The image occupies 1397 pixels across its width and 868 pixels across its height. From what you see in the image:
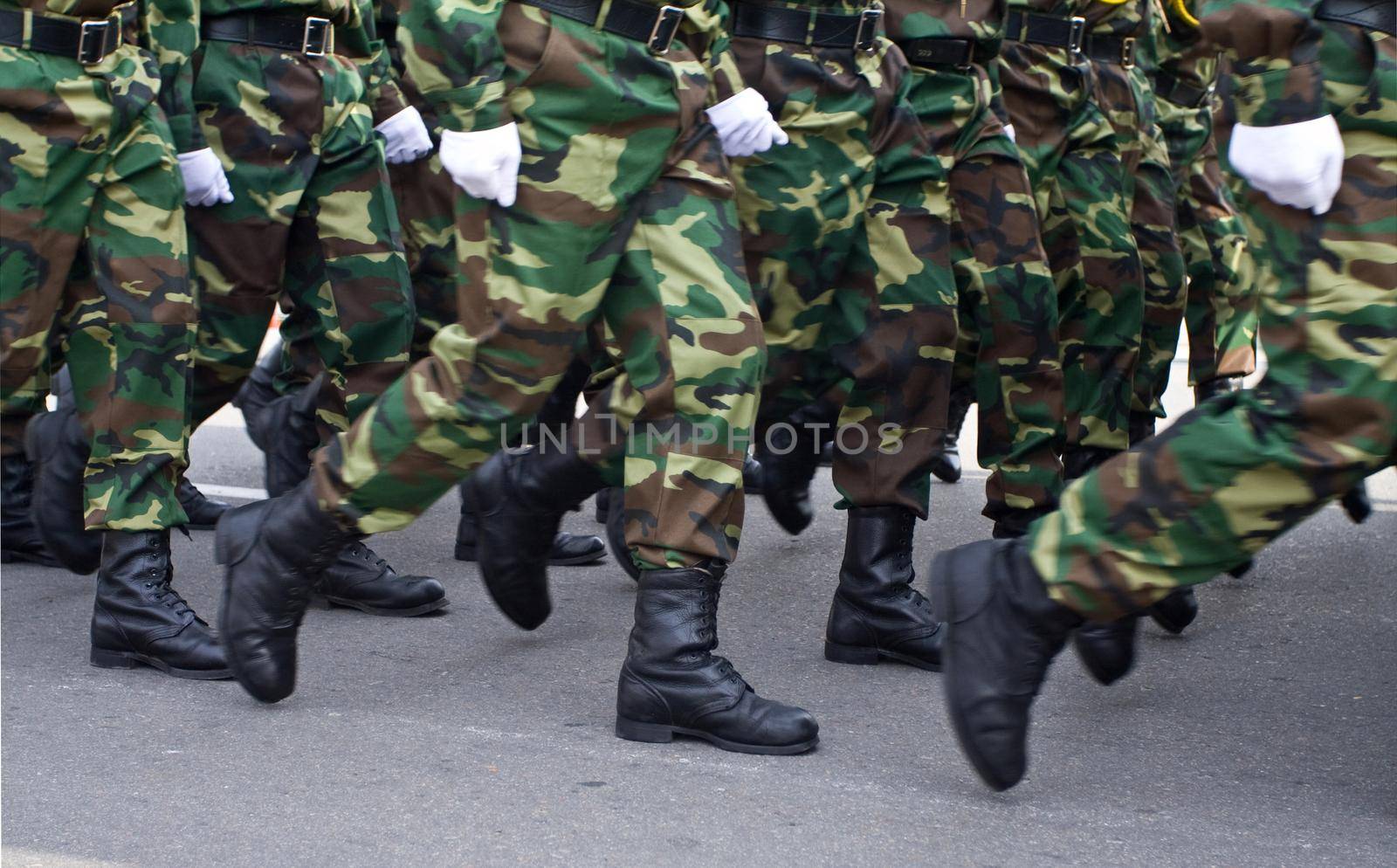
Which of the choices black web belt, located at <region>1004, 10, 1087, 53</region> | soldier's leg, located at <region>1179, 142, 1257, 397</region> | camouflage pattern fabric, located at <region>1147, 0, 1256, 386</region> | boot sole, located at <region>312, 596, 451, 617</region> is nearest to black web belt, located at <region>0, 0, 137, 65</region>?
boot sole, located at <region>312, 596, 451, 617</region>

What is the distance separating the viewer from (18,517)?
15.0 ft

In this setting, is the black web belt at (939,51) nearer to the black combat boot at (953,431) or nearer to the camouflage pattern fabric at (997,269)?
the camouflage pattern fabric at (997,269)

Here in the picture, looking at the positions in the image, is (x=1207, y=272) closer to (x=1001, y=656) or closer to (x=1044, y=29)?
(x=1044, y=29)

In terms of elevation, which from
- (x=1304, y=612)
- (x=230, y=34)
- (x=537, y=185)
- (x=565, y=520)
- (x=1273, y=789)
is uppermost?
(x=537, y=185)

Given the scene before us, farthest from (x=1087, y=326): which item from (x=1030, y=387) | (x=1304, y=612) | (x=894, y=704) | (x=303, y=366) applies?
(x=303, y=366)

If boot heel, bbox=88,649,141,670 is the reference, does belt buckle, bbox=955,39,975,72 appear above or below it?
above

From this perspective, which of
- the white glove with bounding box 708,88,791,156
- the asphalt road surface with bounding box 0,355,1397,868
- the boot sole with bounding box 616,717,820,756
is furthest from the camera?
the white glove with bounding box 708,88,791,156

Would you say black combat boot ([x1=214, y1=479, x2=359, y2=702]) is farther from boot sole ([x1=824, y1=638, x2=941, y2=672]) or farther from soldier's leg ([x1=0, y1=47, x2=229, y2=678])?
boot sole ([x1=824, y1=638, x2=941, y2=672])

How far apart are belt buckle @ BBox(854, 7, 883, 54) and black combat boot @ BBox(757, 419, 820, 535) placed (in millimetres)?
1447

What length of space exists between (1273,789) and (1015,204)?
Result: 146 centimetres

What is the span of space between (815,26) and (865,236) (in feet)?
1.46

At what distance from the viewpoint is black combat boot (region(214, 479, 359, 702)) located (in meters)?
3.14

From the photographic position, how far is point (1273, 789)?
9.30ft

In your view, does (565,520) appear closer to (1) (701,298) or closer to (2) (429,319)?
(2) (429,319)
